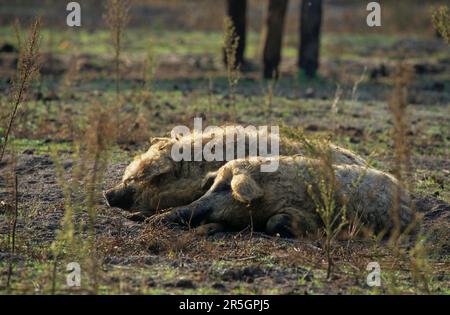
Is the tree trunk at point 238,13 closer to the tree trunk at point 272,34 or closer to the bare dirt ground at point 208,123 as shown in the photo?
the tree trunk at point 272,34

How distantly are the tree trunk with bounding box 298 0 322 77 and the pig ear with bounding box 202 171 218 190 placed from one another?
30.9 feet

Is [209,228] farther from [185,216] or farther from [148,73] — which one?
[148,73]

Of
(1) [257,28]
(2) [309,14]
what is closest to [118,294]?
(2) [309,14]

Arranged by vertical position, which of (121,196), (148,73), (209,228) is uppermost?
(148,73)

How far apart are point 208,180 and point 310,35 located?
31.9 feet

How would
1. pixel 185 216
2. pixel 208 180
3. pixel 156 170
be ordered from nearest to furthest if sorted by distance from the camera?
pixel 185 216
pixel 208 180
pixel 156 170

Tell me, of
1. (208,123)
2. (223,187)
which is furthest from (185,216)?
(208,123)

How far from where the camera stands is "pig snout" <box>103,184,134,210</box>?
7.55 metres

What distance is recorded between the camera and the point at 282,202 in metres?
7.08

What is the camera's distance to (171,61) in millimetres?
18766

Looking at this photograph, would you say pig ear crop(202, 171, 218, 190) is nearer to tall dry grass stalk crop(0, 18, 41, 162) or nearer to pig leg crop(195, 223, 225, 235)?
pig leg crop(195, 223, 225, 235)

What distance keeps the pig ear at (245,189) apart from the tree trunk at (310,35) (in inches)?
384

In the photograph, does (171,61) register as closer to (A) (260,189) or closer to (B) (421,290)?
(A) (260,189)
